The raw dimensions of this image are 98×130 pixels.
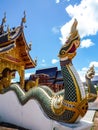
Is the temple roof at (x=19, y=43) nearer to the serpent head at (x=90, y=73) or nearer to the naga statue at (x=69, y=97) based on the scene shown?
the serpent head at (x=90, y=73)

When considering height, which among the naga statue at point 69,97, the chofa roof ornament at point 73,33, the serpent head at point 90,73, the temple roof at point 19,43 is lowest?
the naga statue at point 69,97

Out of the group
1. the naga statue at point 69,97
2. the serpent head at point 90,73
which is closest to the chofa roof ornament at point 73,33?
the naga statue at point 69,97

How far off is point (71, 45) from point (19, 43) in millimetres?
7150

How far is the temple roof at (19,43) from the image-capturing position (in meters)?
11.9

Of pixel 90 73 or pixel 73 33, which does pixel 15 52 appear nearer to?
pixel 90 73

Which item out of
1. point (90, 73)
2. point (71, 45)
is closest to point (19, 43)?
point (90, 73)

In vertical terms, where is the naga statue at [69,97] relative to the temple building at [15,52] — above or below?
below

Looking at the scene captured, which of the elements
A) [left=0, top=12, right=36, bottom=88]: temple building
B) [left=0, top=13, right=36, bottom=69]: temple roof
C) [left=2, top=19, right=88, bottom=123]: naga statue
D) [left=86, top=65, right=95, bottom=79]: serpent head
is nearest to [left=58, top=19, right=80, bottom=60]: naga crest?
[left=2, top=19, right=88, bottom=123]: naga statue

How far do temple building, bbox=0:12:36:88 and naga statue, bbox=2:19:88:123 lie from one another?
4745 millimetres

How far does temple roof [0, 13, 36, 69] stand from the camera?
11.9 metres

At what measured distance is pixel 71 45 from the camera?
261 inches

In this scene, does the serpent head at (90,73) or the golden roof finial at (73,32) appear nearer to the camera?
the golden roof finial at (73,32)

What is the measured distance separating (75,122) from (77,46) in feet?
7.67

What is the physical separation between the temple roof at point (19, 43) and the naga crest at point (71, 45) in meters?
5.25
